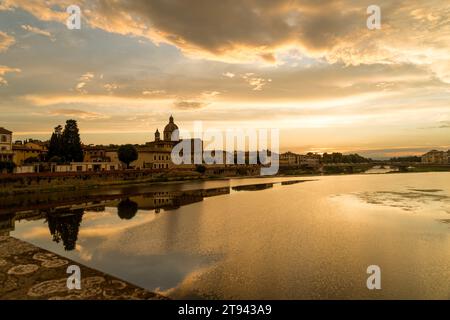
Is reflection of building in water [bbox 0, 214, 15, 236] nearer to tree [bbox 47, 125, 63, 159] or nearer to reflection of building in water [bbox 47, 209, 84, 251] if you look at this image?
reflection of building in water [bbox 47, 209, 84, 251]

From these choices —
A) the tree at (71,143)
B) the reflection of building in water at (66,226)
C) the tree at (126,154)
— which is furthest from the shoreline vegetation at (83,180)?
the reflection of building in water at (66,226)

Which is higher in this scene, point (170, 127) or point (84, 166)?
point (170, 127)

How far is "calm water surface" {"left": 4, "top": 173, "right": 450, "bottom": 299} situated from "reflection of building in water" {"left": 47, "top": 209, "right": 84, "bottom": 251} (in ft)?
0.21

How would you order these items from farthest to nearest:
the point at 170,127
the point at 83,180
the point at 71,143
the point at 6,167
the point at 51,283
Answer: the point at 170,127
the point at 71,143
the point at 83,180
the point at 6,167
the point at 51,283

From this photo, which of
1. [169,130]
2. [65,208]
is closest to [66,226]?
[65,208]

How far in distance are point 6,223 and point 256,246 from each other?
2124 centimetres

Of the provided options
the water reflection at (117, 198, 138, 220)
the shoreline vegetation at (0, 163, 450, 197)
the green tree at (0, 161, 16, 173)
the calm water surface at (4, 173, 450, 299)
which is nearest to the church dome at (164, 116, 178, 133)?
the shoreline vegetation at (0, 163, 450, 197)

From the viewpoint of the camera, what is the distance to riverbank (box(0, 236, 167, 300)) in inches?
417

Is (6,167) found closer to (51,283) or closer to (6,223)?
(6,223)

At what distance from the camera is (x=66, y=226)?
24250mm

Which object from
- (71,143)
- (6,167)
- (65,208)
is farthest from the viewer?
(71,143)

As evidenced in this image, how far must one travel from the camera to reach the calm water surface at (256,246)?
12180 mm
